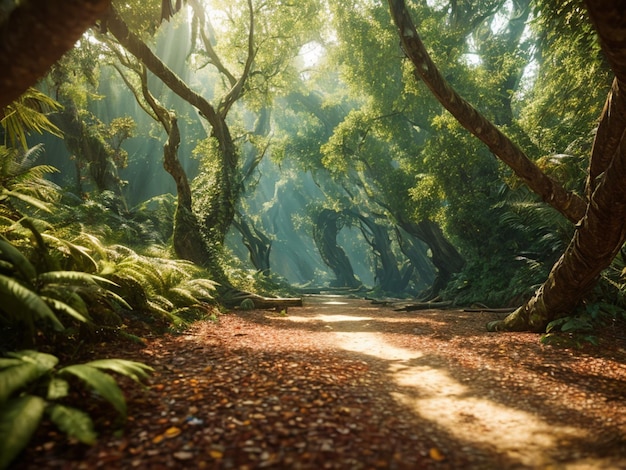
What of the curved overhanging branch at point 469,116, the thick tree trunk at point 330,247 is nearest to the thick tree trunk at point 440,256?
the curved overhanging branch at point 469,116

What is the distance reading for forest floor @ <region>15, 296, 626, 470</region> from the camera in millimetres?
2107

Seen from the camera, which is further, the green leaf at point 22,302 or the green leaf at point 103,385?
the green leaf at point 22,302

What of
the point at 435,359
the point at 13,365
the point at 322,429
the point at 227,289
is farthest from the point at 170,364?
the point at 227,289

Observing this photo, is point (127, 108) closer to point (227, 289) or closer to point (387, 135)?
point (387, 135)

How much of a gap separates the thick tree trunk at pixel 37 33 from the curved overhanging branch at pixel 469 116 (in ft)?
16.7

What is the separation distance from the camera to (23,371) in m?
2.14

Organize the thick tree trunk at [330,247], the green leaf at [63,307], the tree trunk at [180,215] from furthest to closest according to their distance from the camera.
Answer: the thick tree trunk at [330,247] < the tree trunk at [180,215] < the green leaf at [63,307]

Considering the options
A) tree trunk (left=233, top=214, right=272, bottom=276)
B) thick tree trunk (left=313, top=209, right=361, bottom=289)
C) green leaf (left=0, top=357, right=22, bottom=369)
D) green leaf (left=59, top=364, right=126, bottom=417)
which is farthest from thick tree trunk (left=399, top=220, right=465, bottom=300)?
green leaf (left=0, top=357, right=22, bottom=369)

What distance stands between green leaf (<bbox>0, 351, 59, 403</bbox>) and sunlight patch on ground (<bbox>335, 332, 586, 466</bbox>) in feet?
9.41

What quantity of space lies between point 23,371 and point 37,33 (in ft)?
6.94

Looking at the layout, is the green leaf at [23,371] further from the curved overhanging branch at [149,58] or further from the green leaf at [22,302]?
the curved overhanging branch at [149,58]

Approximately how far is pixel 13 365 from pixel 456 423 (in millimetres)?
3221

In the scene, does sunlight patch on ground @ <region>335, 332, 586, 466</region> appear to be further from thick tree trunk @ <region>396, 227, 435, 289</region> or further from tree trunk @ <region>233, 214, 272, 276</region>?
thick tree trunk @ <region>396, 227, 435, 289</region>

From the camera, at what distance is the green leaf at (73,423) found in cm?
194
